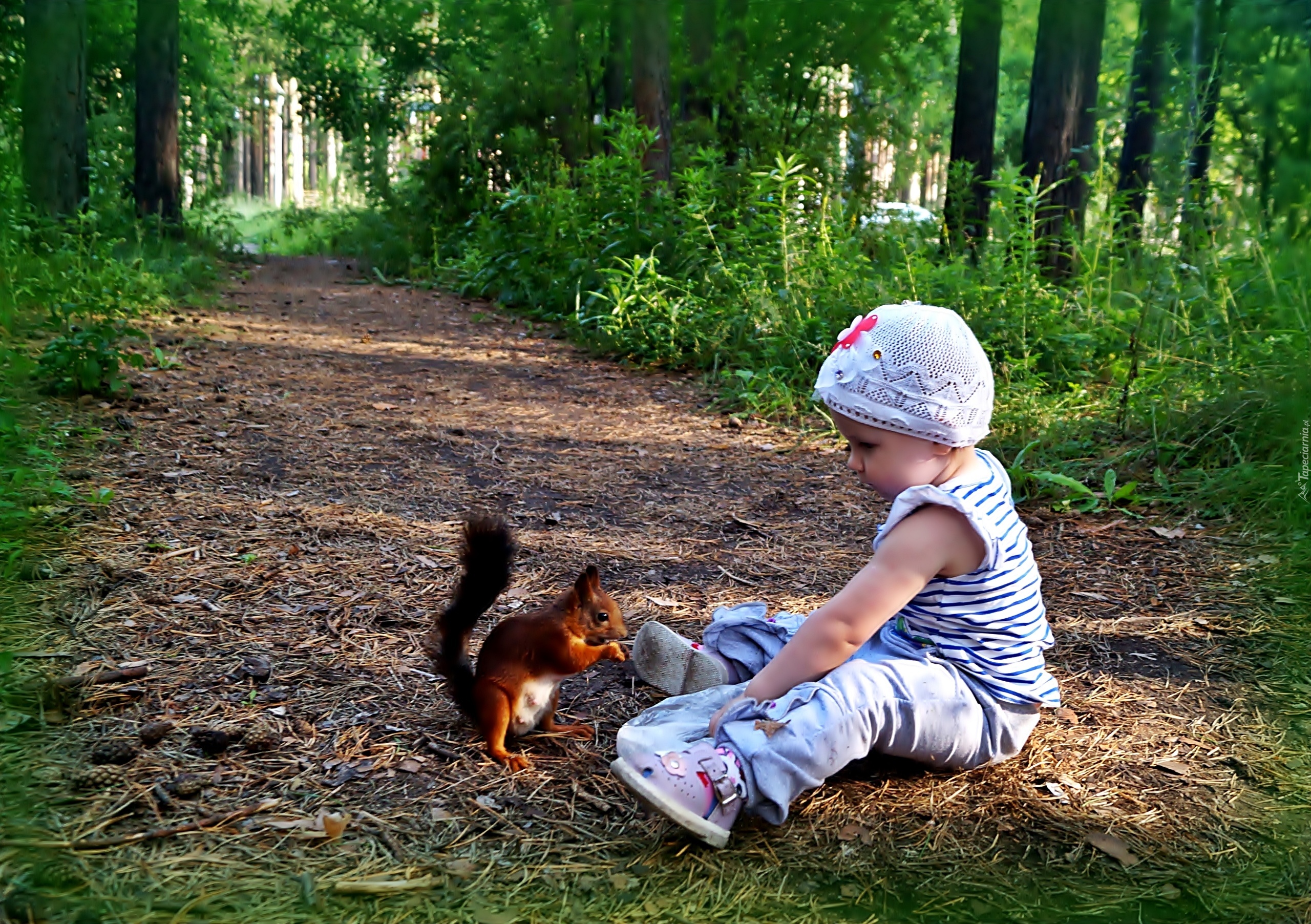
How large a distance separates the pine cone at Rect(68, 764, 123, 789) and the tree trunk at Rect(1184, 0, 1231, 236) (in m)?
2.59

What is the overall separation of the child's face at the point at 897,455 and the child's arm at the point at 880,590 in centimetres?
9

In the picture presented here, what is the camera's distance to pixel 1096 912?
1510mm

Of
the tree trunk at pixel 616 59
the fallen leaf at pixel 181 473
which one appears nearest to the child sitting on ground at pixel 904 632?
the tree trunk at pixel 616 59

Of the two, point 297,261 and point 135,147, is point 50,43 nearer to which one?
point 135,147

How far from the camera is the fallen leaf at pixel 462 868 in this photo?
1.63 meters

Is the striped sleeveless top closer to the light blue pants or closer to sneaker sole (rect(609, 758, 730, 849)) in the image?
the light blue pants

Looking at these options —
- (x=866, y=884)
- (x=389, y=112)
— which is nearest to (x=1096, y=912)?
(x=866, y=884)

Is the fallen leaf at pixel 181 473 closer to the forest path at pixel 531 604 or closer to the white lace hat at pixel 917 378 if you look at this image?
the forest path at pixel 531 604

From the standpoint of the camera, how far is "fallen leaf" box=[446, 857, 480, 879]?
5.36 ft

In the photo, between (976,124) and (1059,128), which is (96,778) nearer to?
(1059,128)

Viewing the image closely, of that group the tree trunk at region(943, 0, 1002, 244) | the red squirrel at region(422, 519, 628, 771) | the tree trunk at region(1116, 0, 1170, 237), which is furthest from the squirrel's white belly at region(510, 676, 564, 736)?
the tree trunk at region(943, 0, 1002, 244)

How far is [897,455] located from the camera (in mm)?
1957

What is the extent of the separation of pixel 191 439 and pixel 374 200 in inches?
434

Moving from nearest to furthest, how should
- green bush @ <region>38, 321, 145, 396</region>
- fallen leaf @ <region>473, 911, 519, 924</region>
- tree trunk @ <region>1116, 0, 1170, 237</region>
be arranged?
fallen leaf @ <region>473, 911, 519, 924</region>
tree trunk @ <region>1116, 0, 1170, 237</region>
green bush @ <region>38, 321, 145, 396</region>
